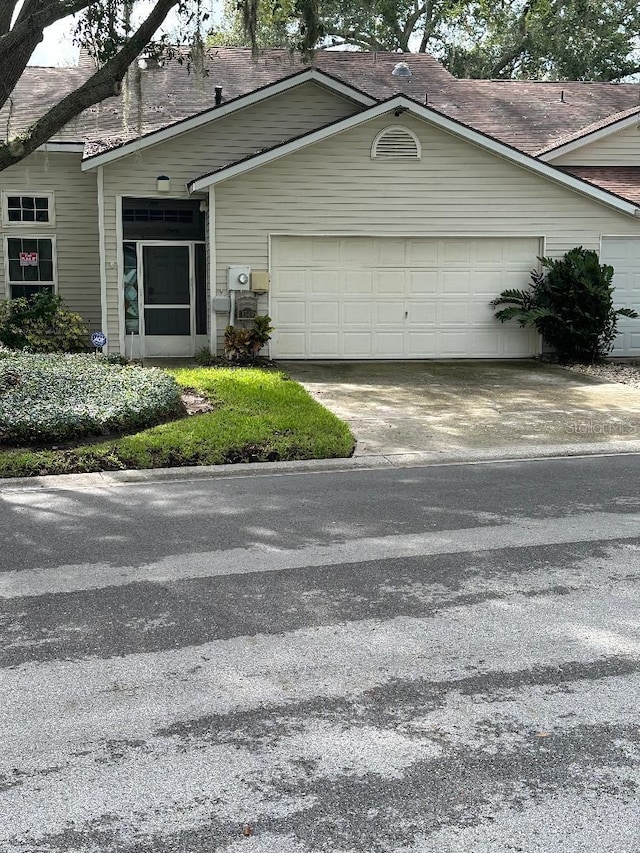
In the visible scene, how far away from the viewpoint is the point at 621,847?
302cm

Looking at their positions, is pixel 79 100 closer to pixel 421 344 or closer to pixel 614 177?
pixel 421 344

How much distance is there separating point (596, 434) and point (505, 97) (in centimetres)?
1285

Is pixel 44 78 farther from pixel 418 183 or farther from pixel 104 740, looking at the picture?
pixel 104 740

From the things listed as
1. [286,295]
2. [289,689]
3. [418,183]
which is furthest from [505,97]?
[289,689]

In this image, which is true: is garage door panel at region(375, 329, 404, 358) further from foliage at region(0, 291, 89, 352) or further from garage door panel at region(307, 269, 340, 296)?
foliage at region(0, 291, 89, 352)

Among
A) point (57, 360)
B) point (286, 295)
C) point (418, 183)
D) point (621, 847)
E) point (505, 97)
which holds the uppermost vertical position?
point (505, 97)

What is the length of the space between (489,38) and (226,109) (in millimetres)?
20878

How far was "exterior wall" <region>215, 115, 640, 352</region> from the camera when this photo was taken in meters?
15.8

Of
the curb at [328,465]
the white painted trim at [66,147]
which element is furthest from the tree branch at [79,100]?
the white painted trim at [66,147]

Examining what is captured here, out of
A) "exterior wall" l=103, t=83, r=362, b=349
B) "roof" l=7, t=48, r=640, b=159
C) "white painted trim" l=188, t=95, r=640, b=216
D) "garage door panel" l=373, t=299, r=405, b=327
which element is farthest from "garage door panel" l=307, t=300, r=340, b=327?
"roof" l=7, t=48, r=640, b=159

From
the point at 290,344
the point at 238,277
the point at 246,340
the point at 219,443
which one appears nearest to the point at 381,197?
the point at 238,277

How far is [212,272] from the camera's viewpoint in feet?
52.1

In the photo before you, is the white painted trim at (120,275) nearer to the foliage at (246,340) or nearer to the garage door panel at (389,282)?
the foliage at (246,340)

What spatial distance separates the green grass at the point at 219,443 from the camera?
8781mm
